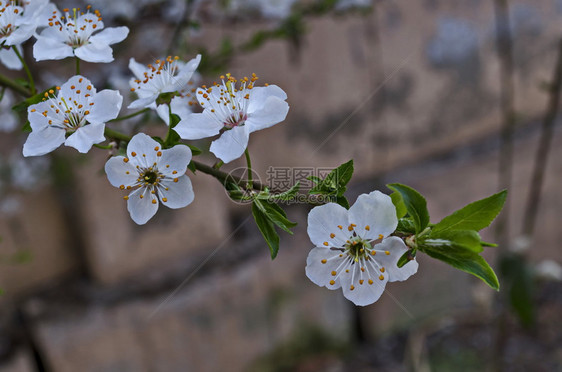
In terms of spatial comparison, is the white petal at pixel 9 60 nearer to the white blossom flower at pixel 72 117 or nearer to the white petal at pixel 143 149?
the white blossom flower at pixel 72 117

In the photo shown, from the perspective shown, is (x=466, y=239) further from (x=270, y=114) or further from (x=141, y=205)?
(x=141, y=205)

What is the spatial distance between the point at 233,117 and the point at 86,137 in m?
0.16

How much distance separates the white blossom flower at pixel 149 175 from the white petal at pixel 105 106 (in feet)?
0.12

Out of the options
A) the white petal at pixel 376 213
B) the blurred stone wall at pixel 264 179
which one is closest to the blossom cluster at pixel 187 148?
the white petal at pixel 376 213

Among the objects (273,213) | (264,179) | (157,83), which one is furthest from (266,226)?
(264,179)

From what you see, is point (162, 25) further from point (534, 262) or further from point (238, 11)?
point (534, 262)

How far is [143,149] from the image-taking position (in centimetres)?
60

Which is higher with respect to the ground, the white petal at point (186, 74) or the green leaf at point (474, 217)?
the white petal at point (186, 74)

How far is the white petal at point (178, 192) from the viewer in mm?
597

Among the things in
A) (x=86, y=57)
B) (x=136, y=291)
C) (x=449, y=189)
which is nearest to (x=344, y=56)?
(x=449, y=189)

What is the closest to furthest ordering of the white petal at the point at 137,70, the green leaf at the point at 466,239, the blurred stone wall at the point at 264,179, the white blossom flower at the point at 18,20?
the green leaf at the point at 466,239
the white blossom flower at the point at 18,20
the white petal at the point at 137,70
the blurred stone wall at the point at 264,179

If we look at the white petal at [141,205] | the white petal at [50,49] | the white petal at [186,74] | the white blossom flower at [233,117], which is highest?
the white petal at [50,49]

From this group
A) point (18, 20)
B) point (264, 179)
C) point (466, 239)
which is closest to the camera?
point (466, 239)

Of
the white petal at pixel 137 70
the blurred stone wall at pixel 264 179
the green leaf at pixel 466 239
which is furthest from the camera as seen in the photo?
the blurred stone wall at pixel 264 179
